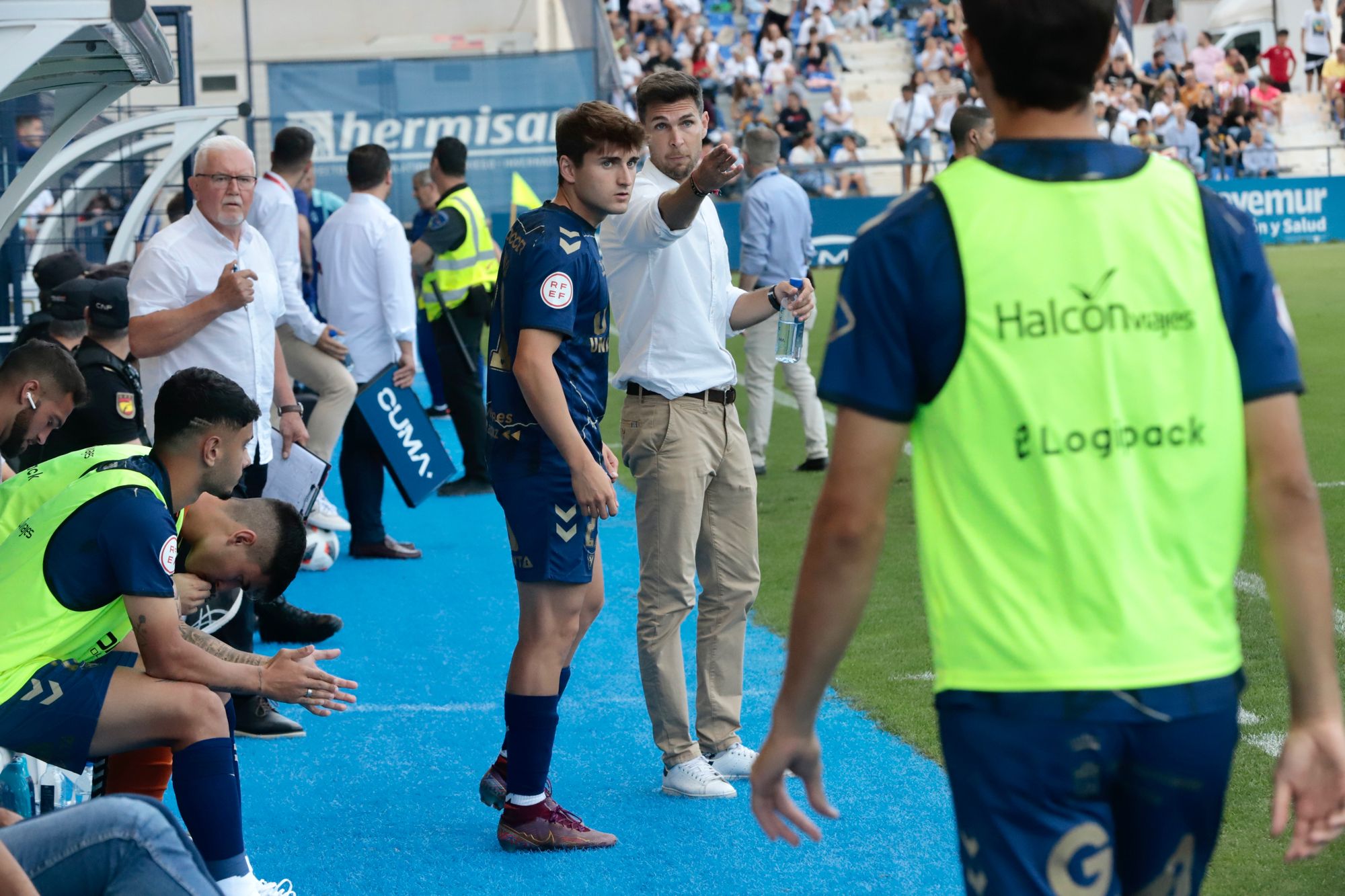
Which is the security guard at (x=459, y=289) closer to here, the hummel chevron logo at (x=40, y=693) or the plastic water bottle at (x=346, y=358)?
the plastic water bottle at (x=346, y=358)

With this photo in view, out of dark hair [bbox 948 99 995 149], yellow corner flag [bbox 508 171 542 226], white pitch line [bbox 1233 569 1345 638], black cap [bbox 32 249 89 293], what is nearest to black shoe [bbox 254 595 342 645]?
black cap [bbox 32 249 89 293]

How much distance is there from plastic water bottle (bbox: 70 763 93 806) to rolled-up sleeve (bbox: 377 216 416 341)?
4812 mm

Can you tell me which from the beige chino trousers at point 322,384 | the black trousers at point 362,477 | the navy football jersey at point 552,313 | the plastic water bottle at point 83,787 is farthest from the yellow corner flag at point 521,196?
the plastic water bottle at point 83,787

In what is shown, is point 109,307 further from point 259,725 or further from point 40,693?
point 40,693

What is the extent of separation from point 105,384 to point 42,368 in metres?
1.58

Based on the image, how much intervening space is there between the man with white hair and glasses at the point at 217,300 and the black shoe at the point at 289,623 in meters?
0.59

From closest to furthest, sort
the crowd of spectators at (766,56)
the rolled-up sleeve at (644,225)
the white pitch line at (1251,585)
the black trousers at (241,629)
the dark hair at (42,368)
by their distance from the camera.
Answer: the rolled-up sleeve at (644,225) → the dark hair at (42,368) → the black trousers at (241,629) → the white pitch line at (1251,585) → the crowd of spectators at (766,56)

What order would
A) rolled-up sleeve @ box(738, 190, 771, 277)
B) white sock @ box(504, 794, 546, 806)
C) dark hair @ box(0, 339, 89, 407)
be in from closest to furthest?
white sock @ box(504, 794, 546, 806) < dark hair @ box(0, 339, 89, 407) < rolled-up sleeve @ box(738, 190, 771, 277)

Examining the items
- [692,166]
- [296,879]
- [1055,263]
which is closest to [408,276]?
[692,166]

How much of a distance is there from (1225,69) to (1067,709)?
108 feet

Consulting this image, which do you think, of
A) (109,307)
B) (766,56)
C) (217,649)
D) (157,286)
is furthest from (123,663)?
(766,56)

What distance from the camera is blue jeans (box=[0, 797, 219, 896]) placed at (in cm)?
281

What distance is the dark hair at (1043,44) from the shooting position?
1.88 meters

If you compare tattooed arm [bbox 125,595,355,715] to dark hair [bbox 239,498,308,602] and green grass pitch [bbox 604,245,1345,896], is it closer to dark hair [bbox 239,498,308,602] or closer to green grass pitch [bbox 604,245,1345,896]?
dark hair [bbox 239,498,308,602]
